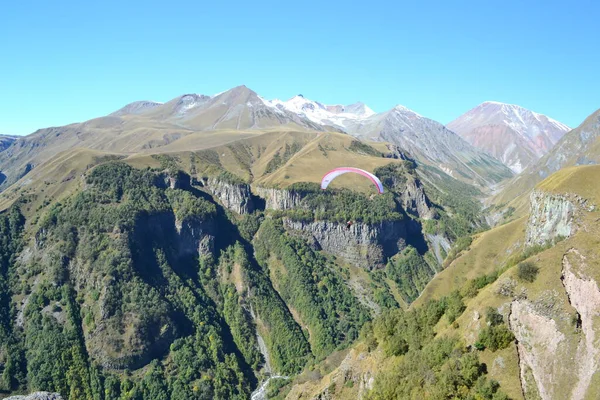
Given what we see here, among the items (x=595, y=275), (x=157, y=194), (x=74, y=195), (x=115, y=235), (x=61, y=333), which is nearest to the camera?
(x=595, y=275)

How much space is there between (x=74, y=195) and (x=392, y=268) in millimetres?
132367

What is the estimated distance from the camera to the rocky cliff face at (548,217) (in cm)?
9656

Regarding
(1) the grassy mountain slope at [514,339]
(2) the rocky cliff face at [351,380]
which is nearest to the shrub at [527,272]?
(1) the grassy mountain slope at [514,339]

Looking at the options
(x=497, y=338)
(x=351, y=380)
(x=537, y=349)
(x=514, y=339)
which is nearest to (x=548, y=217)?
(x=514, y=339)

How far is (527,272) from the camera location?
6169cm

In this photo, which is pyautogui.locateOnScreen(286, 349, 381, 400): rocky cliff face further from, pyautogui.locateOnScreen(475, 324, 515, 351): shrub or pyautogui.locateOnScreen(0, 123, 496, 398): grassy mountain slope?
pyautogui.locateOnScreen(0, 123, 496, 398): grassy mountain slope

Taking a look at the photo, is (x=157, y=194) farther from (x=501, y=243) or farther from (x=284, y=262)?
(x=501, y=243)

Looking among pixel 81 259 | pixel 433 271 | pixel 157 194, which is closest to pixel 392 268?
pixel 433 271

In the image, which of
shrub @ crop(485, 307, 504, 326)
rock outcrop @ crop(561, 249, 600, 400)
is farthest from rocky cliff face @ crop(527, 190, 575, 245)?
shrub @ crop(485, 307, 504, 326)

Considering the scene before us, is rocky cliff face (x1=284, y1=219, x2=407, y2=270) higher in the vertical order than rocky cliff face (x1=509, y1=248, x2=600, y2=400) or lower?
higher

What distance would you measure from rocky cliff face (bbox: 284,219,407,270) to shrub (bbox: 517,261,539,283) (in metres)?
127

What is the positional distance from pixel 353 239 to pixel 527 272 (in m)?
131

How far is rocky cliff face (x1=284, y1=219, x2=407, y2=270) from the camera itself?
623 feet

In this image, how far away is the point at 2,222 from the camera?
160 metres
